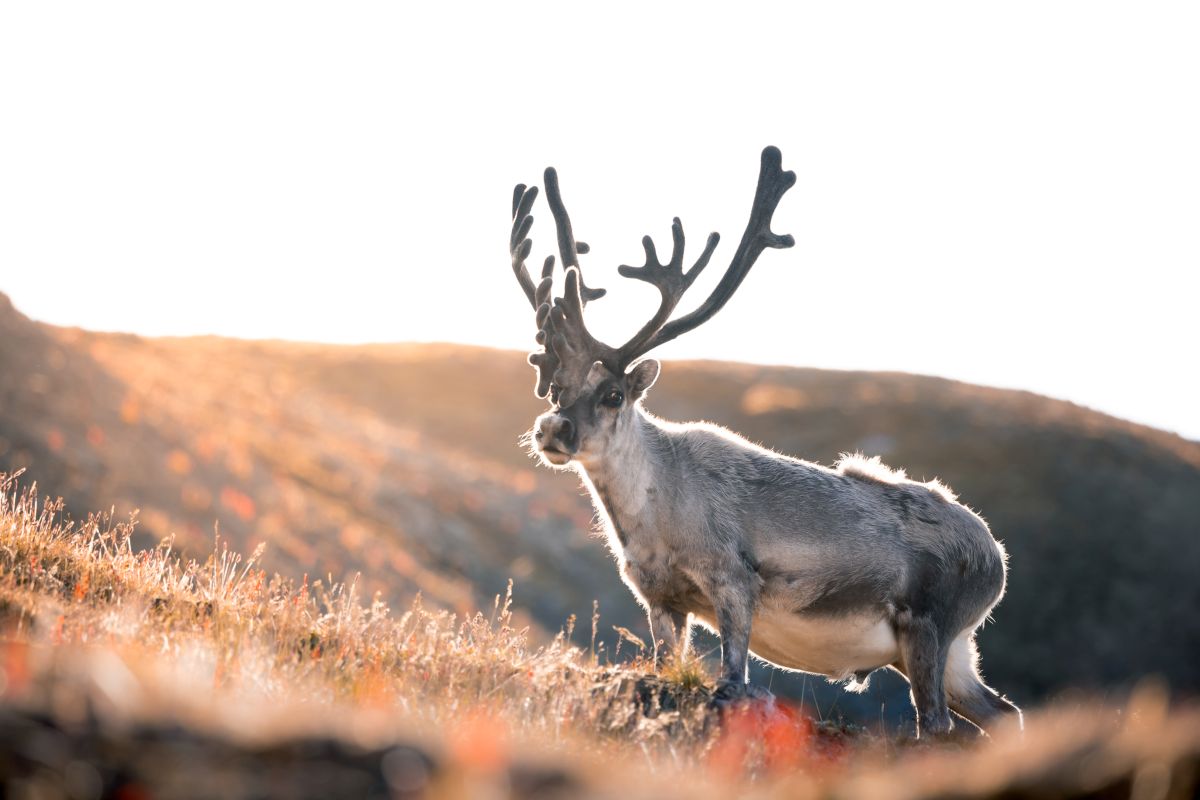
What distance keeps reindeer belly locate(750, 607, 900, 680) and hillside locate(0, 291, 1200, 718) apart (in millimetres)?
18346

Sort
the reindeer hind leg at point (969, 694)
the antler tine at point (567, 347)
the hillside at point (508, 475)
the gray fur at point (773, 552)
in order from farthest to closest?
the hillside at point (508, 475), the reindeer hind leg at point (969, 694), the antler tine at point (567, 347), the gray fur at point (773, 552)

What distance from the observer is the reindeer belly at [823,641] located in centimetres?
1052

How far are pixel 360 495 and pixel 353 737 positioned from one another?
36214 millimetres

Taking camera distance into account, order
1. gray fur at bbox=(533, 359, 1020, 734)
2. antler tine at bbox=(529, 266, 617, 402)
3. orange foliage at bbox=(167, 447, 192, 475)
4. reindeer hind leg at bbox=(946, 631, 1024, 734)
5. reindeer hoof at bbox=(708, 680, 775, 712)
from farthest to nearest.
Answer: orange foliage at bbox=(167, 447, 192, 475) → reindeer hind leg at bbox=(946, 631, 1024, 734) → antler tine at bbox=(529, 266, 617, 402) → gray fur at bbox=(533, 359, 1020, 734) → reindeer hoof at bbox=(708, 680, 775, 712)

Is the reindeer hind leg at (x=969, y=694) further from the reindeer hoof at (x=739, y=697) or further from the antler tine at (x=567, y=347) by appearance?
the antler tine at (x=567, y=347)

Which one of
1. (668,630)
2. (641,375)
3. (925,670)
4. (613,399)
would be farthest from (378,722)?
(925,670)

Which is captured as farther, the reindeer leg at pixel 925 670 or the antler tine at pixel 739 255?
the antler tine at pixel 739 255

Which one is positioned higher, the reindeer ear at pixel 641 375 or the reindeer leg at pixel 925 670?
the reindeer ear at pixel 641 375

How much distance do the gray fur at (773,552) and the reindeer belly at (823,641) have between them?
0.01 meters

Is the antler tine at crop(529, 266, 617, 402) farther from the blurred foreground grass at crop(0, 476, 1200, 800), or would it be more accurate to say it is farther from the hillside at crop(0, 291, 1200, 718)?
the hillside at crop(0, 291, 1200, 718)

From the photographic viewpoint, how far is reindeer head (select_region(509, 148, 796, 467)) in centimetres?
1034

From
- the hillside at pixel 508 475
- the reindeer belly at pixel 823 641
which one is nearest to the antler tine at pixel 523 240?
the reindeer belly at pixel 823 641

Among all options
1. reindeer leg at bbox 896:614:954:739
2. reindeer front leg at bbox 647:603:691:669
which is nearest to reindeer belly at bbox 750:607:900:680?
reindeer leg at bbox 896:614:954:739

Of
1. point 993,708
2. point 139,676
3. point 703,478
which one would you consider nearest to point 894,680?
point 993,708
